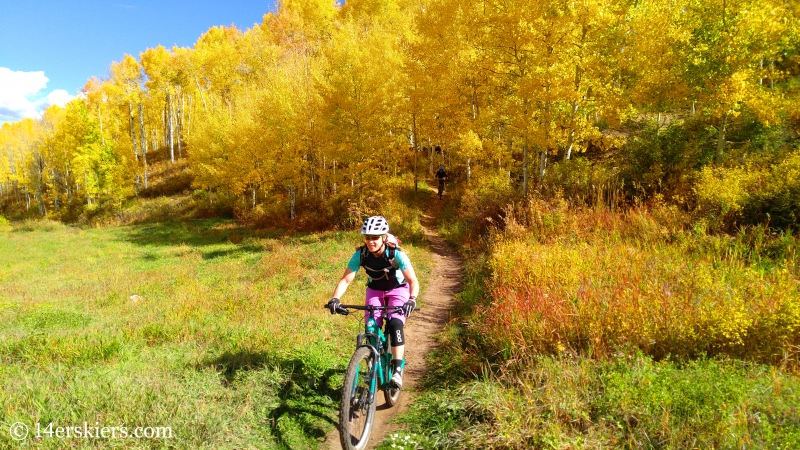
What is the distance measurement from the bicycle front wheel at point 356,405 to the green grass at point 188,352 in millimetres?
623

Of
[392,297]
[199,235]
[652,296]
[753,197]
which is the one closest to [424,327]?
[392,297]

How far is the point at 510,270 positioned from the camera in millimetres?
7371

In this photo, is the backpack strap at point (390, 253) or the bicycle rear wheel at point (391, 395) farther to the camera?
the bicycle rear wheel at point (391, 395)

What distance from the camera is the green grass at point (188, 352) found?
12.9 feet

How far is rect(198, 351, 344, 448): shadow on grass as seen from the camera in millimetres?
4281

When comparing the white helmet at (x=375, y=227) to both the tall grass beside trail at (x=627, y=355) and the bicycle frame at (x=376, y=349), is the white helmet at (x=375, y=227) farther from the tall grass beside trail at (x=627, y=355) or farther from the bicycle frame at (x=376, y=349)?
the tall grass beside trail at (x=627, y=355)

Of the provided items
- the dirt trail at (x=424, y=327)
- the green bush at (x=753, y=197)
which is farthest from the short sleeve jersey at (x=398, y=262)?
the green bush at (x=753, y=197)

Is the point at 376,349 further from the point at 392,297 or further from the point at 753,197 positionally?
the point at 753,197

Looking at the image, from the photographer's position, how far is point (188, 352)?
5.91m

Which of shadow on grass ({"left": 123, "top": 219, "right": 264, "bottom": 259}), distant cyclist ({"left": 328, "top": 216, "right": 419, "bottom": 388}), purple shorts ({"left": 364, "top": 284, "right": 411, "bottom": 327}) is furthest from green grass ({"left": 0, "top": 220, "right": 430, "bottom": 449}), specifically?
shadow on grass ({"left": 123, "top": 219, "right": 264, "bottom": 259})

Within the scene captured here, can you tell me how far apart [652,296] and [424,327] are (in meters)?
4.08

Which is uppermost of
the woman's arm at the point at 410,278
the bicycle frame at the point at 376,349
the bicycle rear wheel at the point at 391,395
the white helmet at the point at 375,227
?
the white helmet at the point at 375,227

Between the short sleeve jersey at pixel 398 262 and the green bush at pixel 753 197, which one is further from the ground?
the green bush at pixel 753 197

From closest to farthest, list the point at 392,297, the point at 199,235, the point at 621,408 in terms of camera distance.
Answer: the point at 621,408 < the point at 392,297 < the point at 199,235
